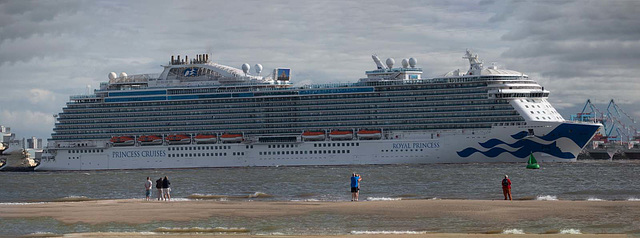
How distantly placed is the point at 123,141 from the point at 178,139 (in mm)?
8224

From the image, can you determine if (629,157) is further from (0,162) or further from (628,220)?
(628,220)

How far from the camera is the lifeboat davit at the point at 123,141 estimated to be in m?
124

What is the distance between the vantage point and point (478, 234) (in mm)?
31797

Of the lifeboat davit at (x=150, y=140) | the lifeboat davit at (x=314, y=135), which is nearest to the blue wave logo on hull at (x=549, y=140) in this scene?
the lifeboat davit at (x=314, y=135)

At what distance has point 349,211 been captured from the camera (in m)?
40.2

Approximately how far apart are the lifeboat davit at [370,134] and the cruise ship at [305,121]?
134 millimetres

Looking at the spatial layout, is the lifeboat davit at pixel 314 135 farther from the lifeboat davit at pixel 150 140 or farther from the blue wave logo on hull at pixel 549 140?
the lifeboat davit at pixel 150 140

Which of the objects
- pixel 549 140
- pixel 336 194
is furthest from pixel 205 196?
pixel 549 140

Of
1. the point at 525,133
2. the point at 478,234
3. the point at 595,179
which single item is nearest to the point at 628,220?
the point at 478,234

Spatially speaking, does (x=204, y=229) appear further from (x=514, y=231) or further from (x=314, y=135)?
(x=314, y=135)

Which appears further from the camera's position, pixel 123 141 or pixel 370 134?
pixel 123 141

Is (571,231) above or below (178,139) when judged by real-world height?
below

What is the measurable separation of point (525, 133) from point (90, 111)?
199ft

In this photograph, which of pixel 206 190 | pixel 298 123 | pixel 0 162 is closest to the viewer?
pixel 206 190
